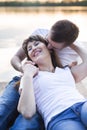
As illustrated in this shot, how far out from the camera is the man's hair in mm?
1824

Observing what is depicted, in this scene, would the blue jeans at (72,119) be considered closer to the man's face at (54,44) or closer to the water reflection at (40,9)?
the man's face at (54,44)

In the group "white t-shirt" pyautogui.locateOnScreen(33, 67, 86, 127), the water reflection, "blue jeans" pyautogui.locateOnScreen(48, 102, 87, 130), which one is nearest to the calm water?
the water reflection

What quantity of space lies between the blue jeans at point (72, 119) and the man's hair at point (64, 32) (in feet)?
1.30

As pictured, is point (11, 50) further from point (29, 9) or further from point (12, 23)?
point (29, 9)

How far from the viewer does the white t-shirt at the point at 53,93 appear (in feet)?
5.26

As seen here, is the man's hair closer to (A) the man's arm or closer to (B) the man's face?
(B) the man's face

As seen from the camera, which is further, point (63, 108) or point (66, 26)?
point (66, 26)

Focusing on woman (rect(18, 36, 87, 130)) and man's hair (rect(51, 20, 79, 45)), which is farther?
man's hair (rect(51, 20, 79, 45))

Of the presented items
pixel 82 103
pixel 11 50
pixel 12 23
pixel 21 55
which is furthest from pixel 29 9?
pixel 82 103

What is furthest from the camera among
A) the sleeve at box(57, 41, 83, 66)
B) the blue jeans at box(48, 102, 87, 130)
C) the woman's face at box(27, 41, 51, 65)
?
the sleeve at box(57, 41, 83, 66)

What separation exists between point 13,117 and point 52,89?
0.25 m

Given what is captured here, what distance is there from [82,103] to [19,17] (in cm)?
542

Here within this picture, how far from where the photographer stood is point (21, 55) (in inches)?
79.9

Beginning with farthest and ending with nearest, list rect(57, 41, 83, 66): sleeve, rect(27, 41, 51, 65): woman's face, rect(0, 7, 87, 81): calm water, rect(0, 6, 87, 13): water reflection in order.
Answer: rect(0, 6, 87, 13): water reflection
rect(0, 7, 87, 81): calm water
rect(57, 41, 83, 66): sleeve
rect(27, 41, 51, 65): woman's face
